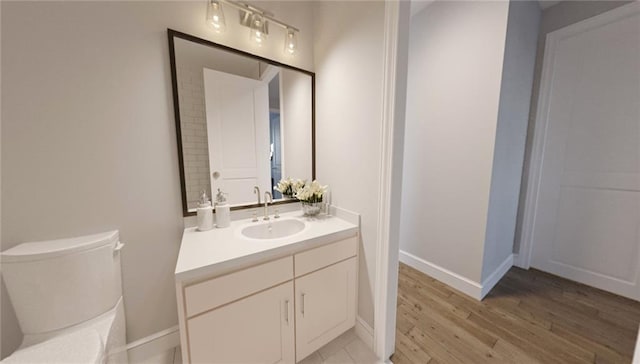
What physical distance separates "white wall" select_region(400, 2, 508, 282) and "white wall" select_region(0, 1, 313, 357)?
181 cm

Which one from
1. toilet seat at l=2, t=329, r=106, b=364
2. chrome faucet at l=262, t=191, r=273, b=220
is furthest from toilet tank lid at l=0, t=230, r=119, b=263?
chrome faucet at l=262, t=191, r=273, b=220

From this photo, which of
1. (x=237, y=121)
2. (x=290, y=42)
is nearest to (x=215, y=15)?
(x=290, y=42)

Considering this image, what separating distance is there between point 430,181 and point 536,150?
1221mm

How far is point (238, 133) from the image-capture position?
4.95ft

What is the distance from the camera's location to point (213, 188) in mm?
1432

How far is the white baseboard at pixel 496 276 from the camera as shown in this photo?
6.10ft

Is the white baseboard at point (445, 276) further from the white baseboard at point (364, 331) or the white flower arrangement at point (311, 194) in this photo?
the white flower arrangement at point (311, 194)

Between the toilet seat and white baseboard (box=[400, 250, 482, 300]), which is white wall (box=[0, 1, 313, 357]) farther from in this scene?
white baseboard (box=[400, 250, 482, 300])

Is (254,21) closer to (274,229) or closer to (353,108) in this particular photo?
(353,108)

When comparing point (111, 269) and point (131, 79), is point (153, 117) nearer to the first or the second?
point (131, 79)

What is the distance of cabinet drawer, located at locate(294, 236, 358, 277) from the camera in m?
1.15

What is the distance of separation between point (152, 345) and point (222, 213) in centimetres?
92

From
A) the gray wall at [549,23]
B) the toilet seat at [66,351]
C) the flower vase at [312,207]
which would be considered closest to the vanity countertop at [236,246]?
the flower vase at [312,207]

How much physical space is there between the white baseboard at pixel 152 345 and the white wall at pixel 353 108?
4.11 feet
